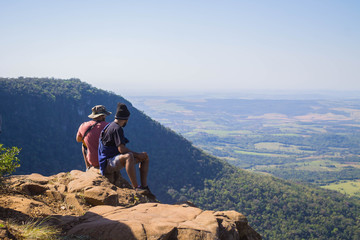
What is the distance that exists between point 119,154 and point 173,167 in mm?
77082

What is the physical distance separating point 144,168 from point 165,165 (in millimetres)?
77381

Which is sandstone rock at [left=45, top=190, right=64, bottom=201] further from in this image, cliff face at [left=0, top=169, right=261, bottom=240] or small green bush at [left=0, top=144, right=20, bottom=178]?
small green bush at [left=0, top=144, right=20, bottom=178]

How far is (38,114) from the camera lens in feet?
268

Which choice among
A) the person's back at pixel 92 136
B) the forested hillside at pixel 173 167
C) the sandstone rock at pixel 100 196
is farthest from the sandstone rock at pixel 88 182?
the forested hillside at pixel 173 167

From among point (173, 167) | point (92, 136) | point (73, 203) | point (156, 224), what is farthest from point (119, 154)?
point (173, 167)

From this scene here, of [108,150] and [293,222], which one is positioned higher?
[108,150]

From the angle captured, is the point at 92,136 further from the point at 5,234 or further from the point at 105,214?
the point at 5,234

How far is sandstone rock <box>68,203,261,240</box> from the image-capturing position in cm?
490

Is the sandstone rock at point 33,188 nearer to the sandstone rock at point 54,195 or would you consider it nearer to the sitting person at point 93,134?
the sandstone rock at point 54,195

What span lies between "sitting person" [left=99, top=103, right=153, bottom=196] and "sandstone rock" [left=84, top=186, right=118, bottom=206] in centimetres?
78

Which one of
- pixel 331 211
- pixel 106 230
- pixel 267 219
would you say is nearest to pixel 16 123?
pixel 267 219

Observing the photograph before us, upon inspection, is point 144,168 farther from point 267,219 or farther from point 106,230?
point 267,219

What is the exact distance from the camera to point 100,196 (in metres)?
7.13

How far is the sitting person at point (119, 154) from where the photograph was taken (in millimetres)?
7789
